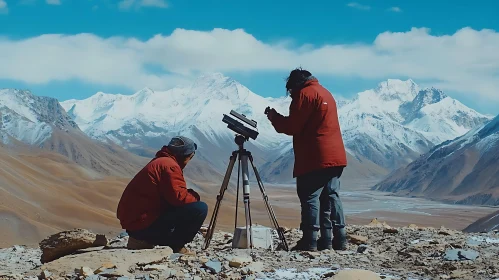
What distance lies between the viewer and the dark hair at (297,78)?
7836 mm

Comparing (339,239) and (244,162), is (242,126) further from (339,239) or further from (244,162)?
(339,239)

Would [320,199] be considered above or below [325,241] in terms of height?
above

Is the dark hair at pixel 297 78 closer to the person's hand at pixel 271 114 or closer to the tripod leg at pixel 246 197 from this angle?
the person's hand at pixel 271 114

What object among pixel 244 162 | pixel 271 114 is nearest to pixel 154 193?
pixel 244 162

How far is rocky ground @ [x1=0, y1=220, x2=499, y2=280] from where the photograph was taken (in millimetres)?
6379

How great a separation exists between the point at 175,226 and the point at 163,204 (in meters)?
0.31

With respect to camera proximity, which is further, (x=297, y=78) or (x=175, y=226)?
(x=297, y=78)

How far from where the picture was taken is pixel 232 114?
8.05 metres

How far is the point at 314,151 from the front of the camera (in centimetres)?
766

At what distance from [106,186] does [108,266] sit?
90687mm

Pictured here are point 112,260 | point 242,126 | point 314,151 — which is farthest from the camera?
point 242,126

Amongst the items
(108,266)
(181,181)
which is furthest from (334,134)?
(108,266)

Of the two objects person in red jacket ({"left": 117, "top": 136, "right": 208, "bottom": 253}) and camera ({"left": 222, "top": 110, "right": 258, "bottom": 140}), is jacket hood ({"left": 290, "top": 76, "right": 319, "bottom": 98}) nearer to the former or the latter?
camera ({"left": 222, "top": 110, "right": 258, "bottom": 140})

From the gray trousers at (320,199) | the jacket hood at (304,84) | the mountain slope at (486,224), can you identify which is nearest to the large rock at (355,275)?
the gray trousers at (320,199)
